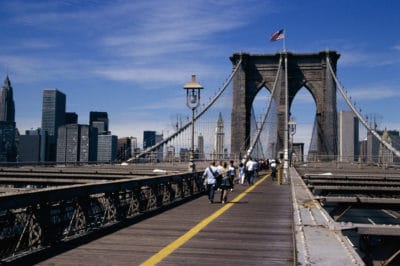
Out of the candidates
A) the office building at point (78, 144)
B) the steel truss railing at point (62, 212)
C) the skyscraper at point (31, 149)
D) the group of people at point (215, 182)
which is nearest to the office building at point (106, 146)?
the office building at point (78, 144)

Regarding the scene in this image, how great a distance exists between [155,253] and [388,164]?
5683cm

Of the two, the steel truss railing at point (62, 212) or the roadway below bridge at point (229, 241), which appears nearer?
the roadway below bridge at point (229, 241)

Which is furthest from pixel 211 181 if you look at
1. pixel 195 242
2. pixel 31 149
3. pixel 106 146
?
pixel 106 146

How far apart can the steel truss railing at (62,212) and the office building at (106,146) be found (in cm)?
16312

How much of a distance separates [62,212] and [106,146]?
184525 millimetres

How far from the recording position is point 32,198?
8367mm

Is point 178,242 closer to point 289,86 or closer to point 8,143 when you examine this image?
point 289,86

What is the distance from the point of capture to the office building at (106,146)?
179 m

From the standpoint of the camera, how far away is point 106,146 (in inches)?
7534

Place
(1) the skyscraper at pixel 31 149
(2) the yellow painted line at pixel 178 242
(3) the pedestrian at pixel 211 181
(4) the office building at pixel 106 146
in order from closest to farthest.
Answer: (2) the yellow painted line at pixel 178 242
(3) the pedestrian at pixel 211 181
(1) the skyscraper at pixel 31 149
(4) the office building at pixel 106 146

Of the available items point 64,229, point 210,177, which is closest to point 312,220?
point 64,229

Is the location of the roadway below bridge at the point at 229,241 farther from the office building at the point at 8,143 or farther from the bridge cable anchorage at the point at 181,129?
the office building at the point at 8,143

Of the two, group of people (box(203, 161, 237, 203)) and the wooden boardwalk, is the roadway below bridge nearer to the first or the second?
the wooden boardwalk

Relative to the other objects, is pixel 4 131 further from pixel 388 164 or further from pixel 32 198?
pixel 32 198
